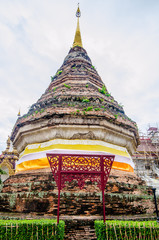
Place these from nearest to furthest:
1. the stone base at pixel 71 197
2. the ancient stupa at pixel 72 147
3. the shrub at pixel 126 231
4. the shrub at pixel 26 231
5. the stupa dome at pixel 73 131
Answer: the shrub at pixel 26 231
the shrub at pixel 126 231
the stone base at pixel 71 197
the ancient stupa at pixel 72 147
the stupa dome at pixel 73 131

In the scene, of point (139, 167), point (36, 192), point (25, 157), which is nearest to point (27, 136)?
point (25, 157)

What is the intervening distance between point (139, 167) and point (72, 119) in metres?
17.4

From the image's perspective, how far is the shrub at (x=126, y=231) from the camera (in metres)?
3.33

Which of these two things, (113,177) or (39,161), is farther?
(39,161)

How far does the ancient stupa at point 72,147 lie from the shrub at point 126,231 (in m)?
1.24

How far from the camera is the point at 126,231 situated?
3.37 metres

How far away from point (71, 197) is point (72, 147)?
1687mm

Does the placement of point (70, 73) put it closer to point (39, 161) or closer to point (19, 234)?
point (39, 161)

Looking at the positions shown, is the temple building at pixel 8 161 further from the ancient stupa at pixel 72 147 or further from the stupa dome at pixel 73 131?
the stupa dome at pixel 73 131

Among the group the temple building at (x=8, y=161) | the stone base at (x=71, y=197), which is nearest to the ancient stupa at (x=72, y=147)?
the stone base at (x=71, y=197)

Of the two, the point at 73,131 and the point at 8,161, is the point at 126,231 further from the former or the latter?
the point at 8,161

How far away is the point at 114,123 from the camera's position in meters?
6.46

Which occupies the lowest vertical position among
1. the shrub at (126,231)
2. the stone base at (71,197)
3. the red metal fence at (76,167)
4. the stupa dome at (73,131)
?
the shrub at (126,231)

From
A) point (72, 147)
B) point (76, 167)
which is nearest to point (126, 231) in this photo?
point (76, 167)
